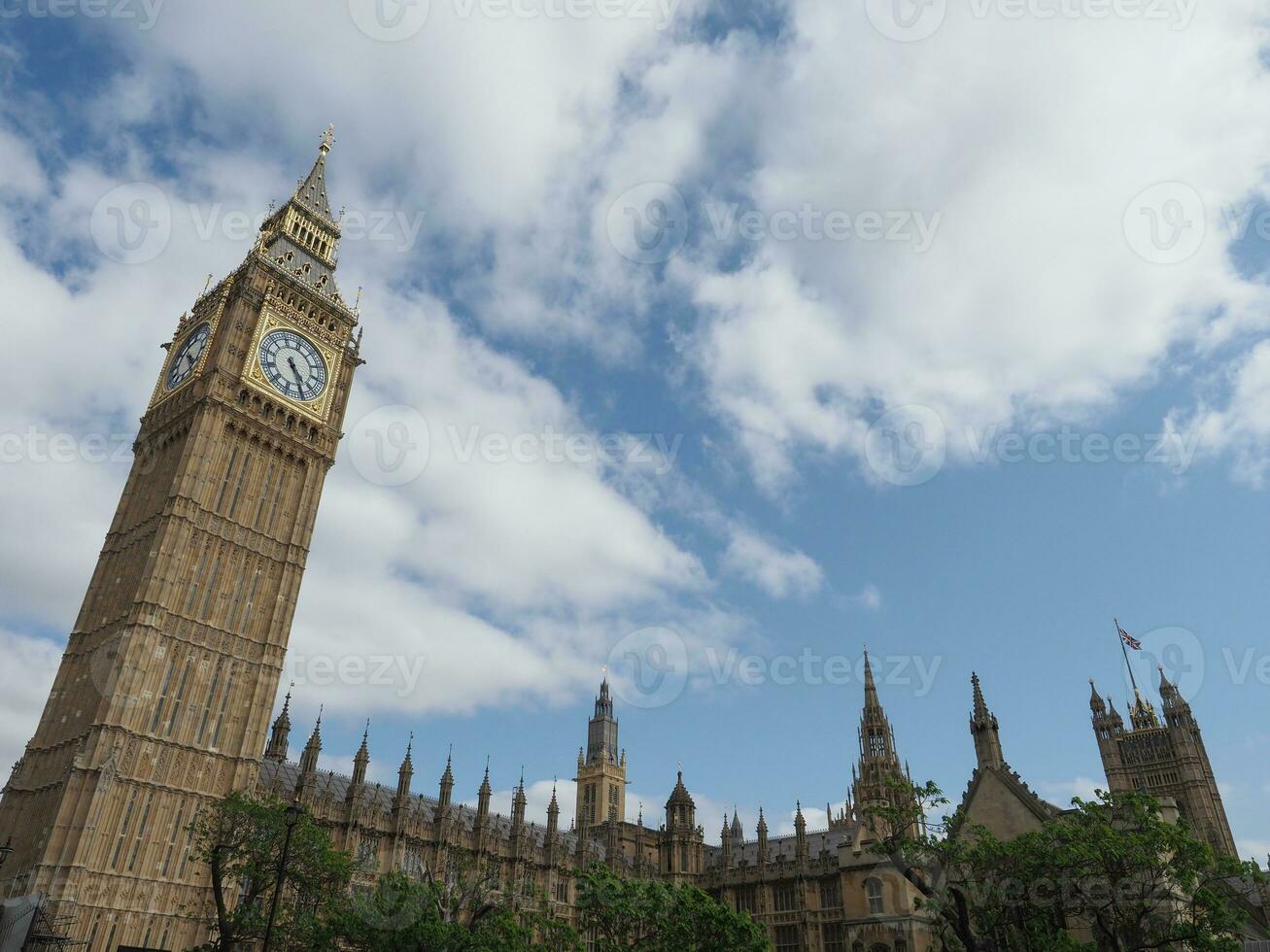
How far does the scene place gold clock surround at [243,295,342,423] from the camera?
213 ft

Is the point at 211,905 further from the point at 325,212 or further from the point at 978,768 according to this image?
the point at 325,212

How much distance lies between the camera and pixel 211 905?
50.6 metres

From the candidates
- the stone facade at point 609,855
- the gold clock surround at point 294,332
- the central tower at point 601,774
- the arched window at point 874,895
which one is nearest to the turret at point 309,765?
the stone facade at point 609,855

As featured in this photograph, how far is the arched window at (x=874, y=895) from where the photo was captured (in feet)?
203

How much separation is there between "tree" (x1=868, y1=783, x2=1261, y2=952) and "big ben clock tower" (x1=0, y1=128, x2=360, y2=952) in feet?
136

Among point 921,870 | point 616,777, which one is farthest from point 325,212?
point 616,777

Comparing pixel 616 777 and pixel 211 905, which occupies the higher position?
pixel 616 777

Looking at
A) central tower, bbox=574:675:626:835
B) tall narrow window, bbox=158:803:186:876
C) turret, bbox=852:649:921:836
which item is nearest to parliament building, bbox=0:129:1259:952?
tall narrow window, bbox=158:803:186:876

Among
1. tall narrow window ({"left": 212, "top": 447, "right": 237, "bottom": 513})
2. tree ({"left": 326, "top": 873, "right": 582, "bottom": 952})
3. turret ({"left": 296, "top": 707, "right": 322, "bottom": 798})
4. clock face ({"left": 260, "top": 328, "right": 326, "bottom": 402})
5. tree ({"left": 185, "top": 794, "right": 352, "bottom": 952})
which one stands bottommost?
tree ({"left": 326, "top": 873, "right": 582, "bottom": 952})

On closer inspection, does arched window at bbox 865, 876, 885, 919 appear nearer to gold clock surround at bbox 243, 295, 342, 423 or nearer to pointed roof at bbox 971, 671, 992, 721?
pointed roof at bbox 971, 671, 992, 721

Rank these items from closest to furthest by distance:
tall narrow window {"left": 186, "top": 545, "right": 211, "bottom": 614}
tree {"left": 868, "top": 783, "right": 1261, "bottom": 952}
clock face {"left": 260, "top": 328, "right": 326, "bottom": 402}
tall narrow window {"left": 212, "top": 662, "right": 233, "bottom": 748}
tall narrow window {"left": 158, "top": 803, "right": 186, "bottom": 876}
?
tree {"left": 868, "top": 783, "right": 1261, "bottom": 952} < tall narrow window {"left": 158, "top": 803, "right": 186, "bottom": 876} < tall narrow window {"left": 212, "top": 662, "right": 233, "bottom": 748} < tall narrow window {"left": 186, "top": 545, "right": 211, "bottom": 614} < clock face {"left": 260, "top": 328, "right": 326, "bottom": 402}

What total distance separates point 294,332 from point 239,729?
30980 mm

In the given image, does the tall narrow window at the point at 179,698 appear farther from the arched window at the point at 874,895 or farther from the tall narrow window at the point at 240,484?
A: the arched window at the point at 874,895

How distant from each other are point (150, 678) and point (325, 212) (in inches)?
1819
